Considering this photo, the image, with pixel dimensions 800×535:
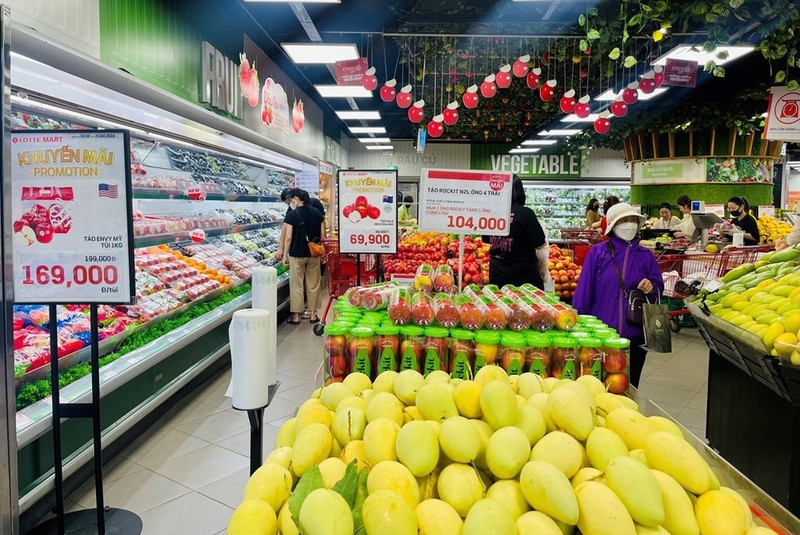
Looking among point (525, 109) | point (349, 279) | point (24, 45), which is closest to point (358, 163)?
point (525, 109)

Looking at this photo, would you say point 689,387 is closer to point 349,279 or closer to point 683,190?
point 349,279

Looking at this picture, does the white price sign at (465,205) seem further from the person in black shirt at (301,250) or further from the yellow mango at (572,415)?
the person in black shirt at (301,250)

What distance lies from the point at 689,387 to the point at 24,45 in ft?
18.8

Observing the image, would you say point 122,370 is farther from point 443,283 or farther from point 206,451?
point 443,283

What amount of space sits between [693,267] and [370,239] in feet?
16.5

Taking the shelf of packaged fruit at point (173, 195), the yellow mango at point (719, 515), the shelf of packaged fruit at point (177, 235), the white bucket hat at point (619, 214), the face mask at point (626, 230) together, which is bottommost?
the yellow mango at point (719, 515)

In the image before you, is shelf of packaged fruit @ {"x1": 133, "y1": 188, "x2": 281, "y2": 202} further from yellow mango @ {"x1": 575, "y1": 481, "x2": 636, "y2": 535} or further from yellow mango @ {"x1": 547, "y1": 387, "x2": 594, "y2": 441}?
yellow mango @ {"x1": 575, "y1": 481, "x2": 636, "y2": 535}

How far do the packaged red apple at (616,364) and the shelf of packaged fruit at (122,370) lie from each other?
262cm

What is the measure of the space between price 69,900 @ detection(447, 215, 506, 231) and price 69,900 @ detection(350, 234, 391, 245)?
77 centimetres

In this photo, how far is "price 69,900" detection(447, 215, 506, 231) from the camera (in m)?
3.88

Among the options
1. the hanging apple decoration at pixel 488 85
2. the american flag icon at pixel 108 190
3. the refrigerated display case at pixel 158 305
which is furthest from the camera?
the hanging apple decoration at pixel 488 85

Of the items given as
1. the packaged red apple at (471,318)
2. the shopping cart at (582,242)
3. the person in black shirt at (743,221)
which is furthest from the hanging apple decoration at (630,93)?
the packaged red apple at (471,318)

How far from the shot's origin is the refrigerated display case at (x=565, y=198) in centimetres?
1923

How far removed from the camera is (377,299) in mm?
2885
